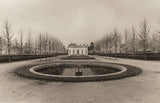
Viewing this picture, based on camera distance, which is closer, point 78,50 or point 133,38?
point 133,38

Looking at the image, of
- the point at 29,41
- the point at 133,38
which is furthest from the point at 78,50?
the point at 133,38

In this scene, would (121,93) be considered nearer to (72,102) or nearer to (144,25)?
(72,102)

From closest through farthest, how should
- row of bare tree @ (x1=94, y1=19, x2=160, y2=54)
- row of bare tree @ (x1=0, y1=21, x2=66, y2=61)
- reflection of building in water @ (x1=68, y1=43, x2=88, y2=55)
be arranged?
row of bare tree @ (x1=0, y1=21, x2=66, y2=61) < row of bare tree @ (x1=94, y1=19, x2=160, y2=54) < reflection of building in water @ (x1=68, y1=43, x2=88, y2=55)

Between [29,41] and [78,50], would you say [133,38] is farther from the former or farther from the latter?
[78,50]

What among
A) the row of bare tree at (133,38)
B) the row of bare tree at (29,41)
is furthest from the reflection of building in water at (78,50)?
the row of bare tree at (133,38)

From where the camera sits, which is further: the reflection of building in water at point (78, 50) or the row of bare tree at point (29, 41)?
the reflection of building in water at point (78, 50)

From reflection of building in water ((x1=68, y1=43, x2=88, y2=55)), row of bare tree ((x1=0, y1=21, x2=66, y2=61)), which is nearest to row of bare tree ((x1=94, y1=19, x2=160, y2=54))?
row of bare tree ((x1=0, y1=21, x2=66, y2=61))

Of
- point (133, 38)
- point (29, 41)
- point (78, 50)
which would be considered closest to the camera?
point (133, 38)

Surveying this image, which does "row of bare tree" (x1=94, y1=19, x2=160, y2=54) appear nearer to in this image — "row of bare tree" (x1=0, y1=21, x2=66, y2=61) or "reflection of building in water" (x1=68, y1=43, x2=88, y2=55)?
"row of bare tree" (x1=0, y1=21, x2=66, y2=61)

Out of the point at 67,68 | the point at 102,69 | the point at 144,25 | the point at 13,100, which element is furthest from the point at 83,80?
the point at 144,25

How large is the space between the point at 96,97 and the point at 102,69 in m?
9.87

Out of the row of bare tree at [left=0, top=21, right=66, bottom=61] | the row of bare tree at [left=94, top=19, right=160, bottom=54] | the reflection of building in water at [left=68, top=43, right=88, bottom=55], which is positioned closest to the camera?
the row of bare tree at [left=0, top=21, right=66, bottom=61]

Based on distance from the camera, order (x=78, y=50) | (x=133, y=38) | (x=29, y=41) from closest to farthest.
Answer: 1. (x=133, y=38)
2. (x=29, y=41)
3. (x=78, y=50)

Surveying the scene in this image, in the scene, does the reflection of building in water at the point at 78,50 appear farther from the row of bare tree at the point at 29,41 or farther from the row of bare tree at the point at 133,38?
the row of bare tree at the point at 133,38
